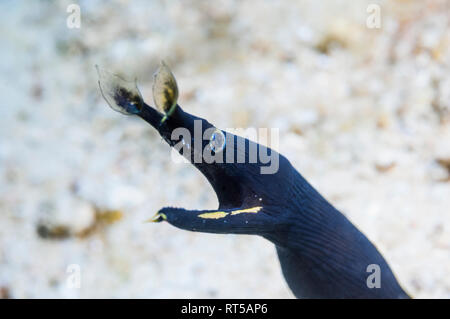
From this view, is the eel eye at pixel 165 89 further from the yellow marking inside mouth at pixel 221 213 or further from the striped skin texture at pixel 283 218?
the yellow marking inside mouth at pixel 221 213

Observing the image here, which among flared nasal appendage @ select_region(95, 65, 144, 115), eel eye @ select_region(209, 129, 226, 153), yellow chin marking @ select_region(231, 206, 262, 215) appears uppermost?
flared nasal appendage @ select_region(95, 65, 144, 115)

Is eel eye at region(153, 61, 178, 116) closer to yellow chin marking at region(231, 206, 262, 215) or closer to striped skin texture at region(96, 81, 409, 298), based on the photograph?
striped skin texture at region(96, 81, 409, 298)

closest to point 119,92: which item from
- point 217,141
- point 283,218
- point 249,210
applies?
point 217,141

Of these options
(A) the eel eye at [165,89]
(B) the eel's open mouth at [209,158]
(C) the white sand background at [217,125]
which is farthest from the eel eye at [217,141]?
(C) the white sand background at [217,125]

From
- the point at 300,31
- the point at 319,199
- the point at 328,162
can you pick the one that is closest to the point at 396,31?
the point at 300,31

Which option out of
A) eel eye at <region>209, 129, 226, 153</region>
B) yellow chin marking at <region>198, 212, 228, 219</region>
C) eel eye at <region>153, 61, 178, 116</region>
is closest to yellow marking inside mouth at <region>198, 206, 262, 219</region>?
yellow chin marking at <region>198, 212, 228, 219</region>

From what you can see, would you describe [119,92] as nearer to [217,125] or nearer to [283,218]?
[283,218]

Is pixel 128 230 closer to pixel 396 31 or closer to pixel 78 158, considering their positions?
pixel 78 158
